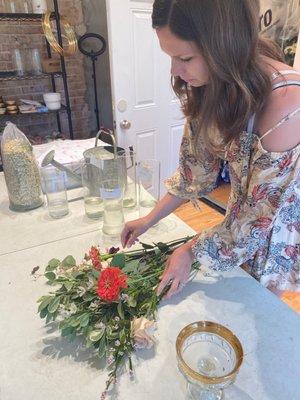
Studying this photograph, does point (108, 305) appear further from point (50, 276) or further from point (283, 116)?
point (283, 116)

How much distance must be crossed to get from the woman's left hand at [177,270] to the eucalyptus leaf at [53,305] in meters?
0.22

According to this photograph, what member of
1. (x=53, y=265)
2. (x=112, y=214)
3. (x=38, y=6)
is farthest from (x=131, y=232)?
(x=38, y=6)

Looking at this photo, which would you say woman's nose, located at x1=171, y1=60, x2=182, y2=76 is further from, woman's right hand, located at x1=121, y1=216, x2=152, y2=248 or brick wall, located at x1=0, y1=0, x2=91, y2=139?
brick wall, located at x1=0, y1=0, x2=91, y2=139

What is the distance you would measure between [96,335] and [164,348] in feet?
0.46

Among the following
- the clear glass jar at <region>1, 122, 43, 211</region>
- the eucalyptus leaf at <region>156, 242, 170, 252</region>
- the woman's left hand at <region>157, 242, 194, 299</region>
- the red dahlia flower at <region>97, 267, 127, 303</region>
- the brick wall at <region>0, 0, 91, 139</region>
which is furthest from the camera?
the brick wall at <region>0, 0, 91, 139</region>

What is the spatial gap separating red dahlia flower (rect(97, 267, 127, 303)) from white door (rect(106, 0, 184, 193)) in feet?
5.34

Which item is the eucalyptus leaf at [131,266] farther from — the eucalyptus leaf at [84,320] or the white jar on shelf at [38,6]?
the white jar on shelf at [38,6]

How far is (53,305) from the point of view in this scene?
0.68m

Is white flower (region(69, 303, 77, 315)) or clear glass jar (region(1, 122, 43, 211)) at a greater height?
clear glass jar (region(1, 122, 43, 211))

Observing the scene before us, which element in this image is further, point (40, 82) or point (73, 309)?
point (40, 82)

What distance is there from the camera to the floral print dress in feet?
2.34

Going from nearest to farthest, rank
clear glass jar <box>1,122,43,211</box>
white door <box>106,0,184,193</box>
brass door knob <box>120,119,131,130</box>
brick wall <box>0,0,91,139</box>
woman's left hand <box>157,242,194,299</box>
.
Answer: woman's left hand <box>157,242,194,299</box>
clear glass jar <box>1,122,43,211</box>
white door <box>106,0,184,193</box>
brass door knob <box>120,119,131,130</box>
brick wall <box>0,0,91,139</box>

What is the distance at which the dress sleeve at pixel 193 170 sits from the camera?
3.18ft

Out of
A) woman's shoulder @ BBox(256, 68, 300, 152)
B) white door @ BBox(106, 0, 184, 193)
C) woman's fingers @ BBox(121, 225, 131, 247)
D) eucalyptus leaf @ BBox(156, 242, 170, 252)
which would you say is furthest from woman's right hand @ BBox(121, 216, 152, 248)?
white door @ BBox(106, 0, 184, 193)
